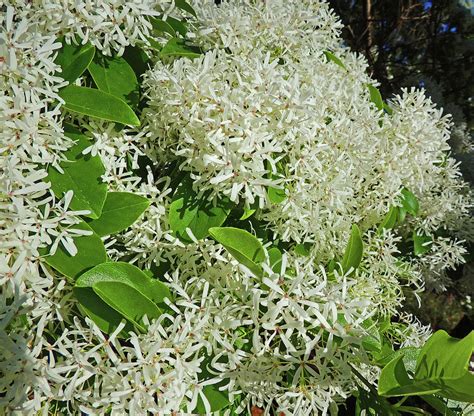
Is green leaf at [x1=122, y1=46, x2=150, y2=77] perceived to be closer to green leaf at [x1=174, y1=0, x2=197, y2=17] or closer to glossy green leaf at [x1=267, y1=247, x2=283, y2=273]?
green leaf at [x1=174, y1=0, x2=197, y2=17]

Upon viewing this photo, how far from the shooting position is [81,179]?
54cm

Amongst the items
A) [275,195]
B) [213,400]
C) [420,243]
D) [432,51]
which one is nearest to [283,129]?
[275,195]

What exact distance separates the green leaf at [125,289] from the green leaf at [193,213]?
0.06 metres

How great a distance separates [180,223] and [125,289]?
0.10 meters

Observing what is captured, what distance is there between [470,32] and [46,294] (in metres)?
2.75

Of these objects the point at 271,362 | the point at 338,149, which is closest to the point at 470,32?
the point at 338,149

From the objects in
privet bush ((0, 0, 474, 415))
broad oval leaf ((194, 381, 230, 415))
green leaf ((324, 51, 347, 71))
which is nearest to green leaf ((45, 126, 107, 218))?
privet bush ((0, 0, 474, 415))

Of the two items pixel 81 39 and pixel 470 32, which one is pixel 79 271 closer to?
pixel 81 39

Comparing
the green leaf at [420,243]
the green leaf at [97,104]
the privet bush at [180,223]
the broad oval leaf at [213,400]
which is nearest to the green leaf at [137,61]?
the privet bush at [180,223]

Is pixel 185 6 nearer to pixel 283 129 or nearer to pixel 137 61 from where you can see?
pixel 137 61

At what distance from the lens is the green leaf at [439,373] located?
49 cm

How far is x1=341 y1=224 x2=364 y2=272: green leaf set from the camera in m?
0.61

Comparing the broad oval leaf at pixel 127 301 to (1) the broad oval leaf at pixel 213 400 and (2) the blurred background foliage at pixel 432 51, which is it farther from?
(2) the blurred background foliage at pixel 432 51

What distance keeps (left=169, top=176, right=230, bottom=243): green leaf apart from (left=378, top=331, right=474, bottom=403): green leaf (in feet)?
0.77
